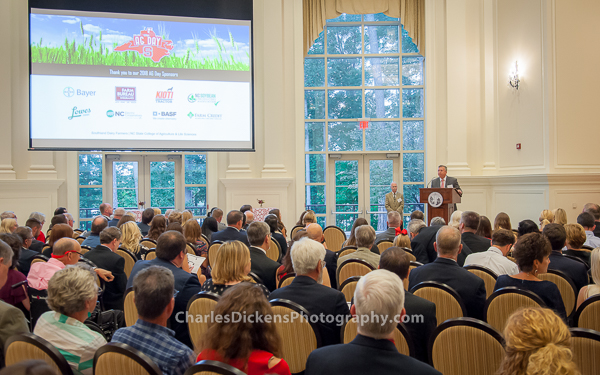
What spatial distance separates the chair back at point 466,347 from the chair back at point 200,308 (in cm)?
118

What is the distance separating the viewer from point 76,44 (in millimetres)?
8336

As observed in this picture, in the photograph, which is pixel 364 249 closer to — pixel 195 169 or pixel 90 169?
pixel 195 169

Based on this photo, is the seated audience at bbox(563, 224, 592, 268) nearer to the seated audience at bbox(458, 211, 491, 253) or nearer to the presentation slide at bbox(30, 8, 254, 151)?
the seated audience at bbox(458, 211, 491, 253)

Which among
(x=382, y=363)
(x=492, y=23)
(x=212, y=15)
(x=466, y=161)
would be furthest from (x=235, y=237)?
(x=492, y=23)

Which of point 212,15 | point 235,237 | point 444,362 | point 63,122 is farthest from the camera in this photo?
point 212,15

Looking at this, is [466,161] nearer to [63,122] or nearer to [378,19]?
[378,19]

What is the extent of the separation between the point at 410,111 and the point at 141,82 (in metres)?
6.16

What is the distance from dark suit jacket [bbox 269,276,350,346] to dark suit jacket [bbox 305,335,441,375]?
0.82 meters

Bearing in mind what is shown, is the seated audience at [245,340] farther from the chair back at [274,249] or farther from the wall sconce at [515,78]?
the wall sconce at [515,78]

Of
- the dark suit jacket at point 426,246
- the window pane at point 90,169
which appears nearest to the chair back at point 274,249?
the dark suit jacket at point 426,246

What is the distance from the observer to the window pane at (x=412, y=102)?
10609 mm

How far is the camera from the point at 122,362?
63.4 inches

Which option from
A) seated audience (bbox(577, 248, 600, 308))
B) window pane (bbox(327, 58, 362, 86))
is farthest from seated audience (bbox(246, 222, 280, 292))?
window pane (bbox(327, 58, 362, 86))

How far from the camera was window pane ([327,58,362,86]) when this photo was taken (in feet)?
34.9
